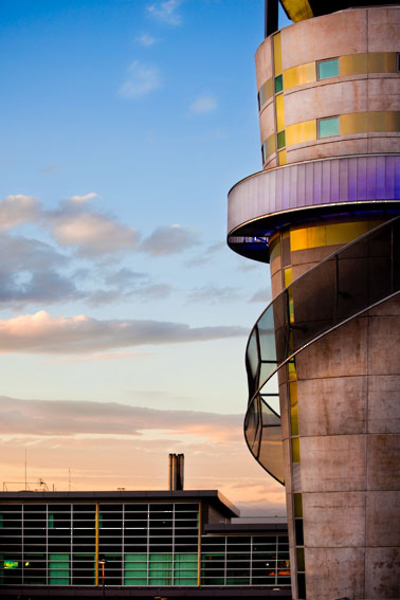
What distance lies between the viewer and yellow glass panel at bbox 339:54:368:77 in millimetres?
42531

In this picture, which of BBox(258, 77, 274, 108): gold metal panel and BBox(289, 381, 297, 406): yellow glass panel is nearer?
A: BBox(289, 381, 297, 406): yellow glass panel

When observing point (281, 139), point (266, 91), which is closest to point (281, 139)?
point (281, 139)

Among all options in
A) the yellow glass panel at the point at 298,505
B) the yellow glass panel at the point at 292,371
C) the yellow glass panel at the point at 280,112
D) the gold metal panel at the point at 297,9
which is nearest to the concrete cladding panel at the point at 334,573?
the yellow glass panel at the point at 298,505

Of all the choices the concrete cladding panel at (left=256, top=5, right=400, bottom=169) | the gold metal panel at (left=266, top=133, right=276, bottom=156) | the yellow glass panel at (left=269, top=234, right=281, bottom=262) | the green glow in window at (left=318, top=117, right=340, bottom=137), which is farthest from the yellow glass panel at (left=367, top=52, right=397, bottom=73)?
the yellow glass panel at (left=269, top=234, right=281, bottom=262)

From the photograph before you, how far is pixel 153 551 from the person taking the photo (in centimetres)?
7419

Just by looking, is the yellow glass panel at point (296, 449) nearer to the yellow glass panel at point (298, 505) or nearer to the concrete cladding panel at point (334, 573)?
the yellow glass panel at point (298, 505)

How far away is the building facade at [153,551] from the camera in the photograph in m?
73.5

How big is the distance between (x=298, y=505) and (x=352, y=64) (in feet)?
56.1

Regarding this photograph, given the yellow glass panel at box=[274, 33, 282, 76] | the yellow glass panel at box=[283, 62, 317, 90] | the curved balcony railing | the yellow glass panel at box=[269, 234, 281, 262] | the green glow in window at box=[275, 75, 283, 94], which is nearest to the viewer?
the curved balcony railing

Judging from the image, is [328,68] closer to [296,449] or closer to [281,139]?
[281,139]

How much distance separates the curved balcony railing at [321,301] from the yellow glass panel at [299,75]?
7.48 metres

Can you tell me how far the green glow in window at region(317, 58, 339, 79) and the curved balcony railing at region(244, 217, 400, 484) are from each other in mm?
6988

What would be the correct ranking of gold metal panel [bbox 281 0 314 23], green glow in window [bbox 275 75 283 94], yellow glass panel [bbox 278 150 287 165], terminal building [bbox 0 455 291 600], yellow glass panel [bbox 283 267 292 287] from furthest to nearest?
terminal building [bbox 0 455 291 600] < gold metal panel [bbox 281 0 314 23] < green glow in window [bbox 275 75 283 94] < yellow glass panel [bbox 278 150 287 165] < yellow glass panel [bbox 283 267 292 287]

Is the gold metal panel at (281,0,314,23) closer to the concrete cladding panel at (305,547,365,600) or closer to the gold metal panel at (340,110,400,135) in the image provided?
the gold metal panel at (340,110,400,135)
